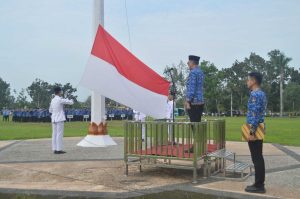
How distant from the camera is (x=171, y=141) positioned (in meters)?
9.21

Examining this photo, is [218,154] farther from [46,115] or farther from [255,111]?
[46,115]

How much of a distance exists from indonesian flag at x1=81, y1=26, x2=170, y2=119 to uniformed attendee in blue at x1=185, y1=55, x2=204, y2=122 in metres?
0.91

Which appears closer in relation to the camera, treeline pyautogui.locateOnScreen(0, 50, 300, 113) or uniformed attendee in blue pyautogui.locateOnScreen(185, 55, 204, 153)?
uniformed attendee in blue pyautogui.locateOnScreen(185, 55, 204, 153)

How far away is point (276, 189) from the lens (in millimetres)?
7727

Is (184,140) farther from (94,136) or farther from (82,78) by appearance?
(94,136)

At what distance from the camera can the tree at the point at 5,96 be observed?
4453 inches

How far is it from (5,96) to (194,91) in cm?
11765

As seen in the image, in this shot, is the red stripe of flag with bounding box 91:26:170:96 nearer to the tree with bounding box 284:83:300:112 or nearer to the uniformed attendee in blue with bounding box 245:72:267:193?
the uniformed attendee in blue with bounding box 245:72:267:193

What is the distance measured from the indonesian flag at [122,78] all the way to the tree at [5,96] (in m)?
107

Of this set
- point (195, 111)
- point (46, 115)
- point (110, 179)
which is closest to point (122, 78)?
point (195, 111)

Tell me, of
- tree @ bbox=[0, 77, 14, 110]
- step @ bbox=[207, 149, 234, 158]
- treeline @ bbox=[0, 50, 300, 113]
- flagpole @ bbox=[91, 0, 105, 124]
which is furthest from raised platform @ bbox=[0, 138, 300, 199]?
tree @ bbox=[0, 77, 14, 110]

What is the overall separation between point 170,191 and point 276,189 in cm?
186

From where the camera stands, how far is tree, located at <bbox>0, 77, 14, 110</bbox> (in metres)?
113

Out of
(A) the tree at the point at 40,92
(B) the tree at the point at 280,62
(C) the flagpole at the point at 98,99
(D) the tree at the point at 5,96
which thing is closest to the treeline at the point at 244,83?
(B) the tree at the point at 280,62
